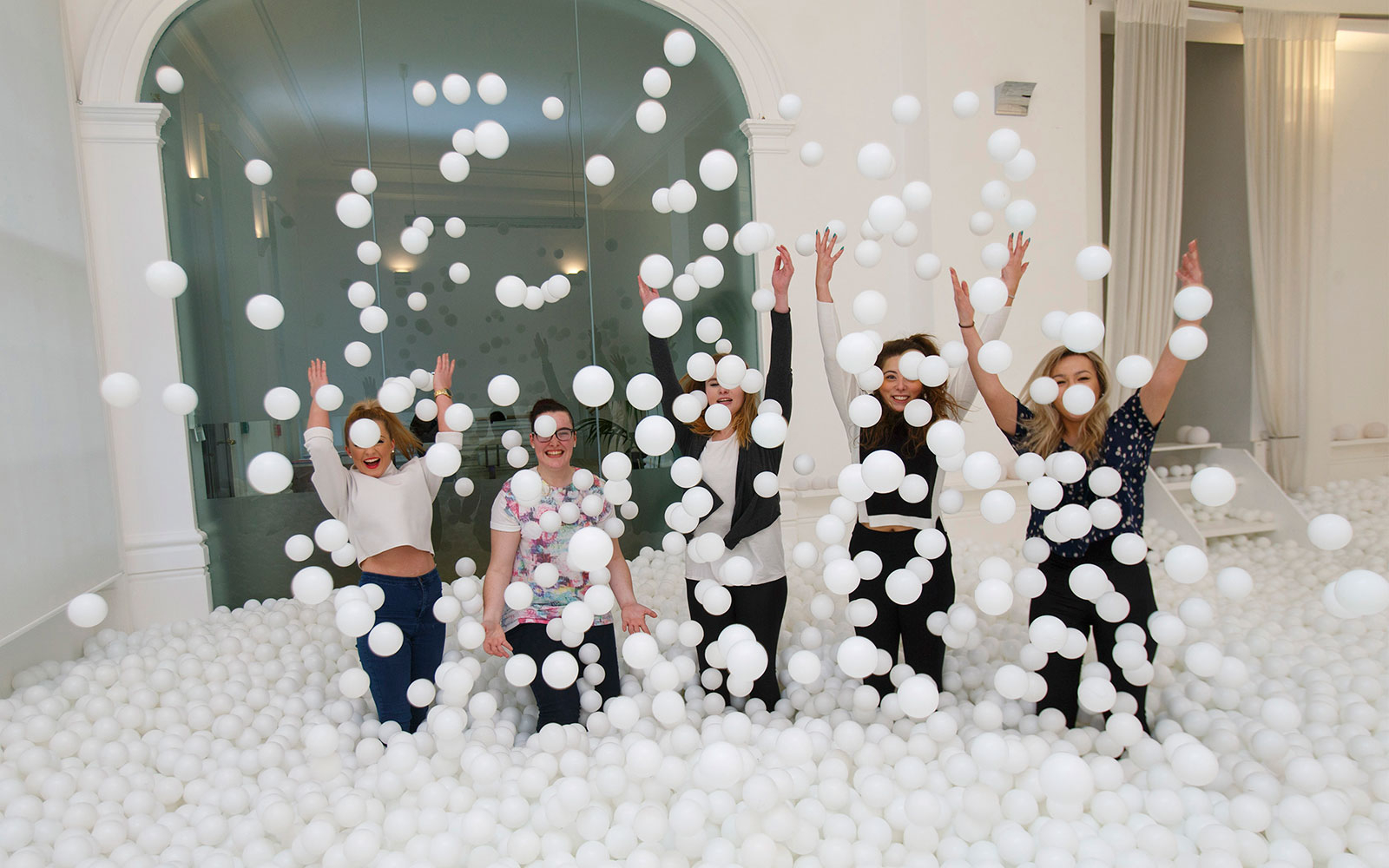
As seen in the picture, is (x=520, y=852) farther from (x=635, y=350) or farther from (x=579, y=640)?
(x=635, y=350)

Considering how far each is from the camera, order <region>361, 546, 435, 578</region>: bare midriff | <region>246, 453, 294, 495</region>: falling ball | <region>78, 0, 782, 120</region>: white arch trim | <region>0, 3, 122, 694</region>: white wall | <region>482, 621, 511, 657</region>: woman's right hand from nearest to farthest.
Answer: <region>246, 453, 294, 495</region>: falling ball < <region>482, 621, 511, 657</region>: woman's right hand < <region>361, 546, 435, 578</region>: bare midriff < <region>0, 3, 122, 694</region>: white wall < <region>78, 0, 782, 120</region>: white arch trim

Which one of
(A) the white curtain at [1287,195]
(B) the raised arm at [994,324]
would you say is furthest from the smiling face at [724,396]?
(A) the white curtain at [1287,195]

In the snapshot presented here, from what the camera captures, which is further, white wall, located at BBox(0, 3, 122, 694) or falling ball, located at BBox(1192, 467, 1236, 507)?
white wall, located at BBox(0, 3, 122, 694)

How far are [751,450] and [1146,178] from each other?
3.73m

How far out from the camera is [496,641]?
217 centimetres

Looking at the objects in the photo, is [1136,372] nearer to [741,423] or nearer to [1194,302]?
[1194,302]

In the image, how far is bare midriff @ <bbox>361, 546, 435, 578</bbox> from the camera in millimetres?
2254

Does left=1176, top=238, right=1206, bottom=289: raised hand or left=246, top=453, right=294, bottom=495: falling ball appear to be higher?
left=1176, top=238, right=1206, bottom=289: raised hand

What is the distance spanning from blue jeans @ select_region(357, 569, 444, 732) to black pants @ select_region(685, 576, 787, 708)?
2.59 feet

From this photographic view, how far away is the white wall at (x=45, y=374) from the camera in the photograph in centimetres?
248

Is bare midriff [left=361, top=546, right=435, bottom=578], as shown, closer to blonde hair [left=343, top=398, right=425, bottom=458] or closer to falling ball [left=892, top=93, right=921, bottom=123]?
blonde hair [left=343, top=398, right=425, bottom=458]

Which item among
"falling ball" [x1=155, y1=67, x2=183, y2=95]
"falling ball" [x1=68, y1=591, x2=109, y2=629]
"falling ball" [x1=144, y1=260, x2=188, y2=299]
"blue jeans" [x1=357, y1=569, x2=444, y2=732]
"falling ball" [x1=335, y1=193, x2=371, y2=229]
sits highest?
"falling ball" [x1=155, y1=67, x2=183, y2=95]

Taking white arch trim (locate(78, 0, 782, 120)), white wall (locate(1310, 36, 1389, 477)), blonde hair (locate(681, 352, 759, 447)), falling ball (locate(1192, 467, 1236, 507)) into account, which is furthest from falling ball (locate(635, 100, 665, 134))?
white wall (locate(1310, 36, 1389, 477))

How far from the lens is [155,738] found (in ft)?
7.05
